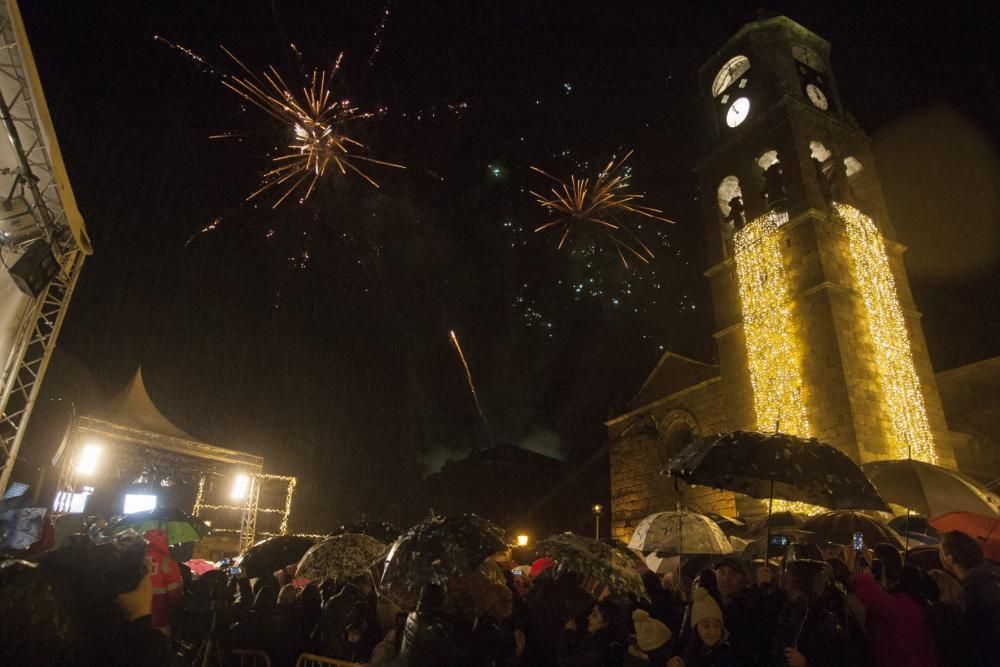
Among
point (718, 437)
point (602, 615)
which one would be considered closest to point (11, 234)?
point (602, 615)

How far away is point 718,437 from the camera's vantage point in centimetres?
537

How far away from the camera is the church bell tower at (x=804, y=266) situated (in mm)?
14906

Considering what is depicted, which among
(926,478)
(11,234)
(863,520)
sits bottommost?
(863,520)

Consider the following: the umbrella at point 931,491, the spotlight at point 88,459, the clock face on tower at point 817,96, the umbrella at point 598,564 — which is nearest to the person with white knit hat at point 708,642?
the umbrella at point 598,564

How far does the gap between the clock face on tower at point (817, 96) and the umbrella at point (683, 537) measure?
60.4ft

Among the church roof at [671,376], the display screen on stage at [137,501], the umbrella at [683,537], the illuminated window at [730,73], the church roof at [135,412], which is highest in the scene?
the illuminated window at [730,73]

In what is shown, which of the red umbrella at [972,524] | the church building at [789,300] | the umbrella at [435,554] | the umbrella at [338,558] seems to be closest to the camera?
the umbrella at [435,554]

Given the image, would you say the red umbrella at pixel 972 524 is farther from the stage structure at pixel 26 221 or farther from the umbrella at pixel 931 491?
the stage structure at pixel 26 221

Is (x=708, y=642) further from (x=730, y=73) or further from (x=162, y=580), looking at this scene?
(x=730, y=73)

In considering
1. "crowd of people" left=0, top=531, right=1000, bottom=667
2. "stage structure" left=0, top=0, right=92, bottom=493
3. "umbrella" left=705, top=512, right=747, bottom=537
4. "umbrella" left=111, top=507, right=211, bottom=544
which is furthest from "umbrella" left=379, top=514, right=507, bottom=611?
"umbrella" left=705, top=512, right=747, bottom=537

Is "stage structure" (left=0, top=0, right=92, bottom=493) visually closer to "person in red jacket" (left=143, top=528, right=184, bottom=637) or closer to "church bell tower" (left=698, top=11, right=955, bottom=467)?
"person in red jacket" (left=143, top=528, right=184, bottom=637)

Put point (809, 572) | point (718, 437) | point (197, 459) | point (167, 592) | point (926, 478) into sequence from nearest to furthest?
point (809, 572) < point (167, 592) < point (718, 437) < point (926, 478) < point (197, 459)

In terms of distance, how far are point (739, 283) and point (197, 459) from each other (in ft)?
59.4

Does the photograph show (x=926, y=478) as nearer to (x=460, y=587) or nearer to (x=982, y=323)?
(x=460, y=587)
